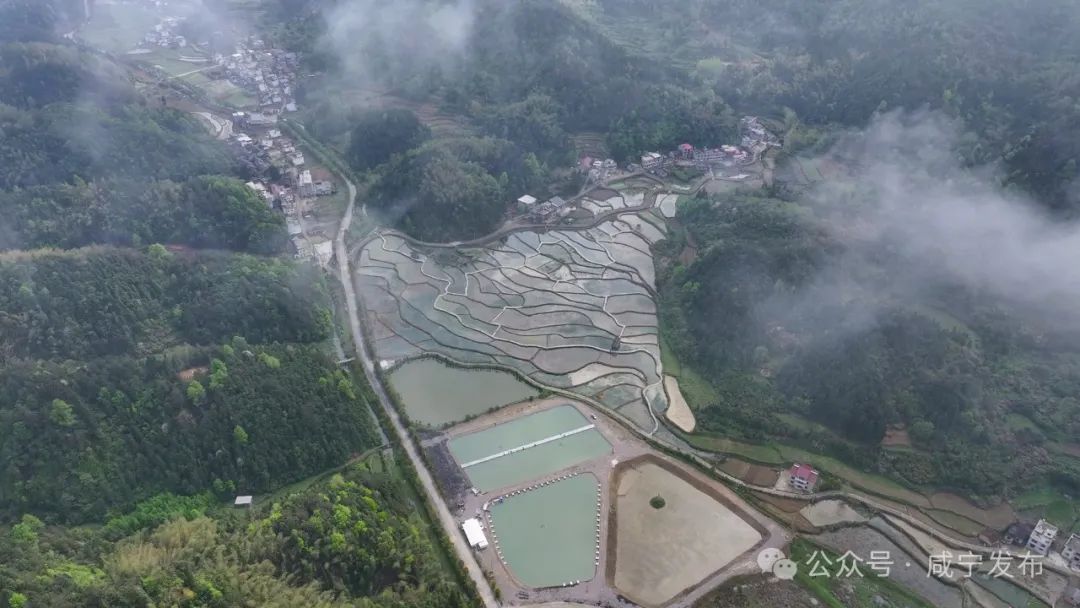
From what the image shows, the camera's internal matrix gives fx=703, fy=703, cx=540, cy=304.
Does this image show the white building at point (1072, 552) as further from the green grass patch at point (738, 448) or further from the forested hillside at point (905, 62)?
the forested hillside at point (905, 62)

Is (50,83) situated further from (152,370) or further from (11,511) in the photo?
(11,511)

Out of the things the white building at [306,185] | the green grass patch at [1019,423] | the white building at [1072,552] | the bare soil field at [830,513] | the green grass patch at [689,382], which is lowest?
the bare soil field at [830,513]

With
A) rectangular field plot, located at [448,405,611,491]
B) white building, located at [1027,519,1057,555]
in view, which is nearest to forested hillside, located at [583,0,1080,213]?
white building, located at [1027,519,1057,555]

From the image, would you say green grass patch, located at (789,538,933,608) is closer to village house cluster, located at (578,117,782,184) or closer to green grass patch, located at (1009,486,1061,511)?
green grass patch, located at (1009,486,1061,511)

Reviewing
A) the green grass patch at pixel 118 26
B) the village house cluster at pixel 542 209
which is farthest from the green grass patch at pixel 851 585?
the green grass patch at pixel 118 26

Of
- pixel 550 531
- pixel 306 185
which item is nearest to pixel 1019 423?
pixel 550 531

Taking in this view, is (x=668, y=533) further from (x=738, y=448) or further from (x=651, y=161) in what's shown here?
(x=651, y=161)
